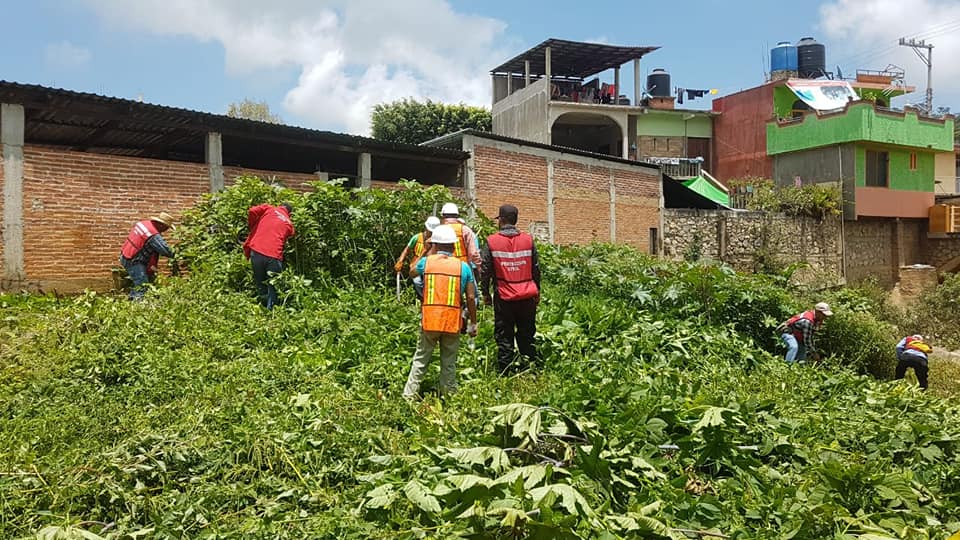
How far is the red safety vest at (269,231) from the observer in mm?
8711

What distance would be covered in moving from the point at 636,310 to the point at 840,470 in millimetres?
5125

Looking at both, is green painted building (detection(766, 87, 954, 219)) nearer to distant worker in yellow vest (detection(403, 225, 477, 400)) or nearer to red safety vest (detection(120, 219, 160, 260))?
distant worker in yellow vest (detection(403, 225, 477, 400))

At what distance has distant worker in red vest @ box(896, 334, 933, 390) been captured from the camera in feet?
35.1

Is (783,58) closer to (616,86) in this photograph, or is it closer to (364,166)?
(616,86)

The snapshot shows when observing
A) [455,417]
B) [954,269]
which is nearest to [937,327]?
[954,269]

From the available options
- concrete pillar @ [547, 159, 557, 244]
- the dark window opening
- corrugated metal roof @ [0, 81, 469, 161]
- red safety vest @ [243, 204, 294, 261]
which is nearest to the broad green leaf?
red safety vest @ [243, 204, 294, 261]

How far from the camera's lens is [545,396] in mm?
5047

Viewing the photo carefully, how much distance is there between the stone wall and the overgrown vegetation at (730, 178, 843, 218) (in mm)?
320

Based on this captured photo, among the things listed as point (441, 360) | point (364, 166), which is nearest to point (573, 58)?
point (364, 166)

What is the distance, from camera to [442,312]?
18.8 ft

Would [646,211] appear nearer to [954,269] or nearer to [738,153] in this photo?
[738,153]

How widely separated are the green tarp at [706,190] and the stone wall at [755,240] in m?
1.28

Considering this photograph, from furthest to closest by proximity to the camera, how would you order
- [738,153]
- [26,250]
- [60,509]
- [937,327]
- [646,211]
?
[738,153], [646,211], [937,327], [26,250], [60,509]

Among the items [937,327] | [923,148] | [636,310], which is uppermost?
[923,148]
